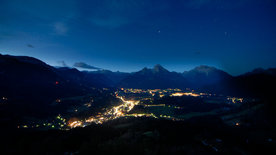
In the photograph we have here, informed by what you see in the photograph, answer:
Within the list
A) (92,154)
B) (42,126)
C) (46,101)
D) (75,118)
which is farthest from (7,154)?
(46,101)

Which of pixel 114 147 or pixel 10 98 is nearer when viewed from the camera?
pixel 114 147

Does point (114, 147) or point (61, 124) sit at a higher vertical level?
point (114, 147)

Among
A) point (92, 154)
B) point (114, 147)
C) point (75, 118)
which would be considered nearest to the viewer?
point (92, 154)

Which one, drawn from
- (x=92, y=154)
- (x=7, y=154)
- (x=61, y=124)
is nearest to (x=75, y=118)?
(x=61, y=124)

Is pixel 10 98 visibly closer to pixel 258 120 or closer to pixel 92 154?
pixel 92 154

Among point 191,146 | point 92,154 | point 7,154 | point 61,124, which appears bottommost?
point 61,124

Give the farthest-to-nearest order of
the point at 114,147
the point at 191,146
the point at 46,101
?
the point at 46,101 → the point at 191,146 → the point at 114,147

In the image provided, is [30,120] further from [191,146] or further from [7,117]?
[191,146]

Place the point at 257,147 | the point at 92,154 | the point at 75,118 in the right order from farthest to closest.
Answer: the point at 75,118, the point at 257,147, the point at 92,154

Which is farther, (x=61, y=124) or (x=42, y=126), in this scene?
(x=61, y=124)
